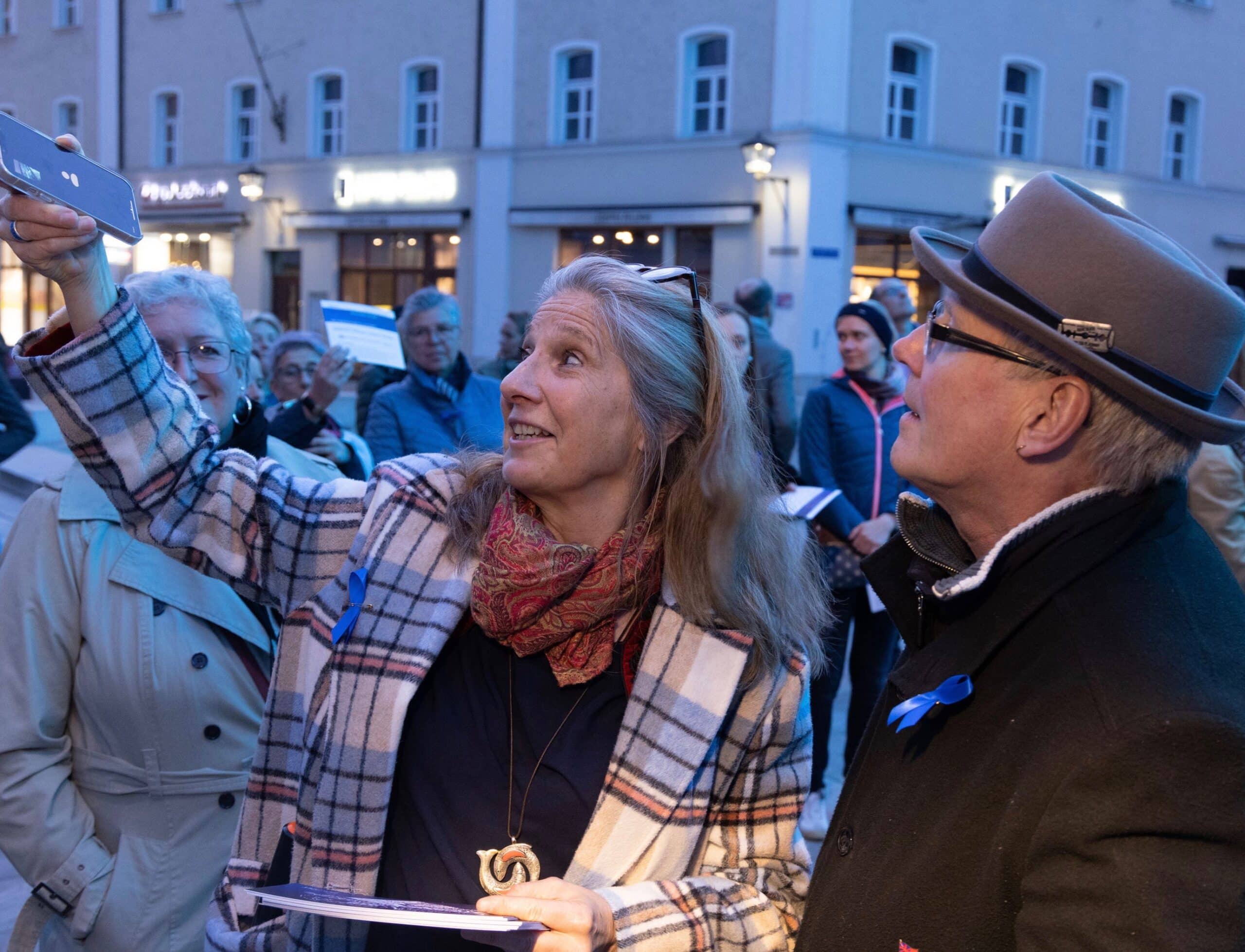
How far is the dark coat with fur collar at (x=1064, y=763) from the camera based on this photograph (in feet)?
3.80

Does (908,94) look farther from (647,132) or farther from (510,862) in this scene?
(510,862)

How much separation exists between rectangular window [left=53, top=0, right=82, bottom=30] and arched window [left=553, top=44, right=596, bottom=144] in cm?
1317

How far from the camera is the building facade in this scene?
61.0 feet

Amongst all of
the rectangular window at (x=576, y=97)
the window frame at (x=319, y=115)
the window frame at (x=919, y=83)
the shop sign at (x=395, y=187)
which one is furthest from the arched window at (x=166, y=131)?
the window frame at (x=919, y=83)

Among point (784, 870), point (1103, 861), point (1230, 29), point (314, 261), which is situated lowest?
point (784, 870)

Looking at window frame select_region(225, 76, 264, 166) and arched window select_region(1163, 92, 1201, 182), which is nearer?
arched window select_region(1163, 92, 1201, 182)

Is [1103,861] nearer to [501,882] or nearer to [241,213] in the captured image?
[501,882]

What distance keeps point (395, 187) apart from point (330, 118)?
2.40 meters

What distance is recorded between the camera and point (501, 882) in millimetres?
1817

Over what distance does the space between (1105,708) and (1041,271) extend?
567mm

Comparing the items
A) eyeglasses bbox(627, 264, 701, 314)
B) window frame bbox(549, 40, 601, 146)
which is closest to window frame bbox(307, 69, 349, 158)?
window frame bbox(549, 40, 601, 146)

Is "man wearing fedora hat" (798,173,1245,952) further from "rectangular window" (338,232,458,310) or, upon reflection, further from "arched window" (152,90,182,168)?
"arched window" (152,90,182,168)

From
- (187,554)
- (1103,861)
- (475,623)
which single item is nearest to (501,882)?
(475,623)

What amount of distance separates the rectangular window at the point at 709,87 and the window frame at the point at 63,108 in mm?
15447
